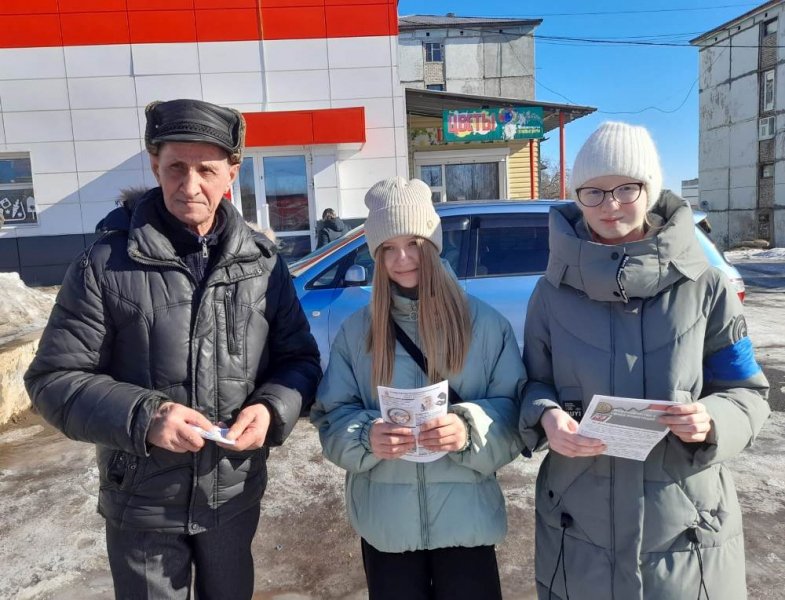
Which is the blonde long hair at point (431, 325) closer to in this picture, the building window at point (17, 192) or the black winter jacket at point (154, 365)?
the black winter jacket at point (154, 365)

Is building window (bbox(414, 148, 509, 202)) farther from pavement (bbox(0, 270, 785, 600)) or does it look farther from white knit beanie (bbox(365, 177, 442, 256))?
white knit beanie (bbox(365, 177, 442, 256))

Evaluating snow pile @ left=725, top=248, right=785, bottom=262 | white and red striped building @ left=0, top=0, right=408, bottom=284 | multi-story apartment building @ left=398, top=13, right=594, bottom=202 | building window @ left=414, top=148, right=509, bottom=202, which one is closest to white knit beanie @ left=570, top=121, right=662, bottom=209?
white and red striped building @ left=0, top=0, right=408, bottom=284

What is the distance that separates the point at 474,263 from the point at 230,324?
131 inches

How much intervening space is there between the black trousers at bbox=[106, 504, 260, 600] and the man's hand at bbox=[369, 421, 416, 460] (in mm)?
591

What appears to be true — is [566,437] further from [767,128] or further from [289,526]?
[767,128]

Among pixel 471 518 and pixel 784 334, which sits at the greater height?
pixel 471 518

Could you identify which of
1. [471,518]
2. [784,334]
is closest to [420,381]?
[471,518]

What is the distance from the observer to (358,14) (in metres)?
11.4

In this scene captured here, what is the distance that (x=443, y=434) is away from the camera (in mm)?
1658

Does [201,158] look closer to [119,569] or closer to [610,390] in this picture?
[119,569]

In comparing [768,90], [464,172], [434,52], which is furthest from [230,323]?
[434,52]

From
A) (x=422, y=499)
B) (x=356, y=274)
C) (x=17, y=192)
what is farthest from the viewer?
(x=17, y=192)

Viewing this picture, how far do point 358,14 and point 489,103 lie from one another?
4016 millimetres

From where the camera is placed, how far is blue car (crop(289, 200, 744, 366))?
4758mm
